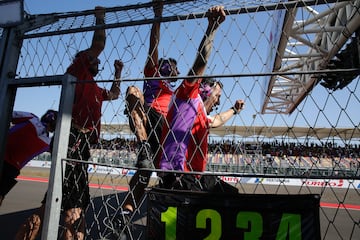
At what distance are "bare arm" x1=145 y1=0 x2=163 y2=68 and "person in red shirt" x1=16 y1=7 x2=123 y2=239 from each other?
0.83 feet

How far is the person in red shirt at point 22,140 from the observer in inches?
95.2

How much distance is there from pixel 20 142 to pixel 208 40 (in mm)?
1934

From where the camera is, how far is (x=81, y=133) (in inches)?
79.7

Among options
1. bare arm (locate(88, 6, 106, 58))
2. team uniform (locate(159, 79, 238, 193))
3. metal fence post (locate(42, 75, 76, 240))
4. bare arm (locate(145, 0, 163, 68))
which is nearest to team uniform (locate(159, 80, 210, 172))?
team uniform (locate(159, 79, 238, 193))

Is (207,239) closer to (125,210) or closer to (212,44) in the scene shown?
(125,210)

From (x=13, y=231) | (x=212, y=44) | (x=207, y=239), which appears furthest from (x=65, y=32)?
(x=13, y=231)

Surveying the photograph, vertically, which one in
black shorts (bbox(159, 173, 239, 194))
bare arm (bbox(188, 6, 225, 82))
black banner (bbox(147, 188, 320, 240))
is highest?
bare arm (bbox(188, 6, 225, 82))

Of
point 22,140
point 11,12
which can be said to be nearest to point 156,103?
point 11,12

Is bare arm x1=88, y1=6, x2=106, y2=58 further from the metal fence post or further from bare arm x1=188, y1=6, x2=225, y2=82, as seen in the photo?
bare arm x1=188, y1=6, x2=225, y2=82

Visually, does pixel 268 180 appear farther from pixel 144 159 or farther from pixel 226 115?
pixel 144 159

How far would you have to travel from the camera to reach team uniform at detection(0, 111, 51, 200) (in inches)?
95.1

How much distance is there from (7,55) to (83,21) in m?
0.56

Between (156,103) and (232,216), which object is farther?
(156,103)

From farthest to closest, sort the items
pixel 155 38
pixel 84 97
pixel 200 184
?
pixel 84 97, pixel 155 38, pixel 200 184
